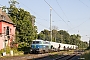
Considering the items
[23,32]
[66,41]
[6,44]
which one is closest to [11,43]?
[6,44]

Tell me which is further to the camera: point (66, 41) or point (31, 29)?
point (66, 41)

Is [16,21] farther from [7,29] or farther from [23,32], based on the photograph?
[7,29]

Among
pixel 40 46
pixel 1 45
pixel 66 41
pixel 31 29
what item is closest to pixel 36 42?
pixel 40 46

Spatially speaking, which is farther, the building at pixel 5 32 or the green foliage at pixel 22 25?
the green foliage at pixel 22 25

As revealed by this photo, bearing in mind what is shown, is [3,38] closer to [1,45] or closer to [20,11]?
[1,45]

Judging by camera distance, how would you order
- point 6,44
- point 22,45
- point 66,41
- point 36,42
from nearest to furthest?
point 36,42 → point 6,44 → point 22,45 → point 66,41

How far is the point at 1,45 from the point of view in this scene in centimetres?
5250

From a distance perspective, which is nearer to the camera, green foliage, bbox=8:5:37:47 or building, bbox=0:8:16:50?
building, bbox=0:8:16:50

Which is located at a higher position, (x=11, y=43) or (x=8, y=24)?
(x=8, y=24)

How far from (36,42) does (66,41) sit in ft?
308

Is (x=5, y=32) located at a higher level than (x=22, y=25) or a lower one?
lower

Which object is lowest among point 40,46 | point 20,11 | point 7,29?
point 40,46

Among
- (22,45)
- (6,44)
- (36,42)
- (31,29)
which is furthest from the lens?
(31,29)

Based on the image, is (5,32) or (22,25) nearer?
(5,32)
